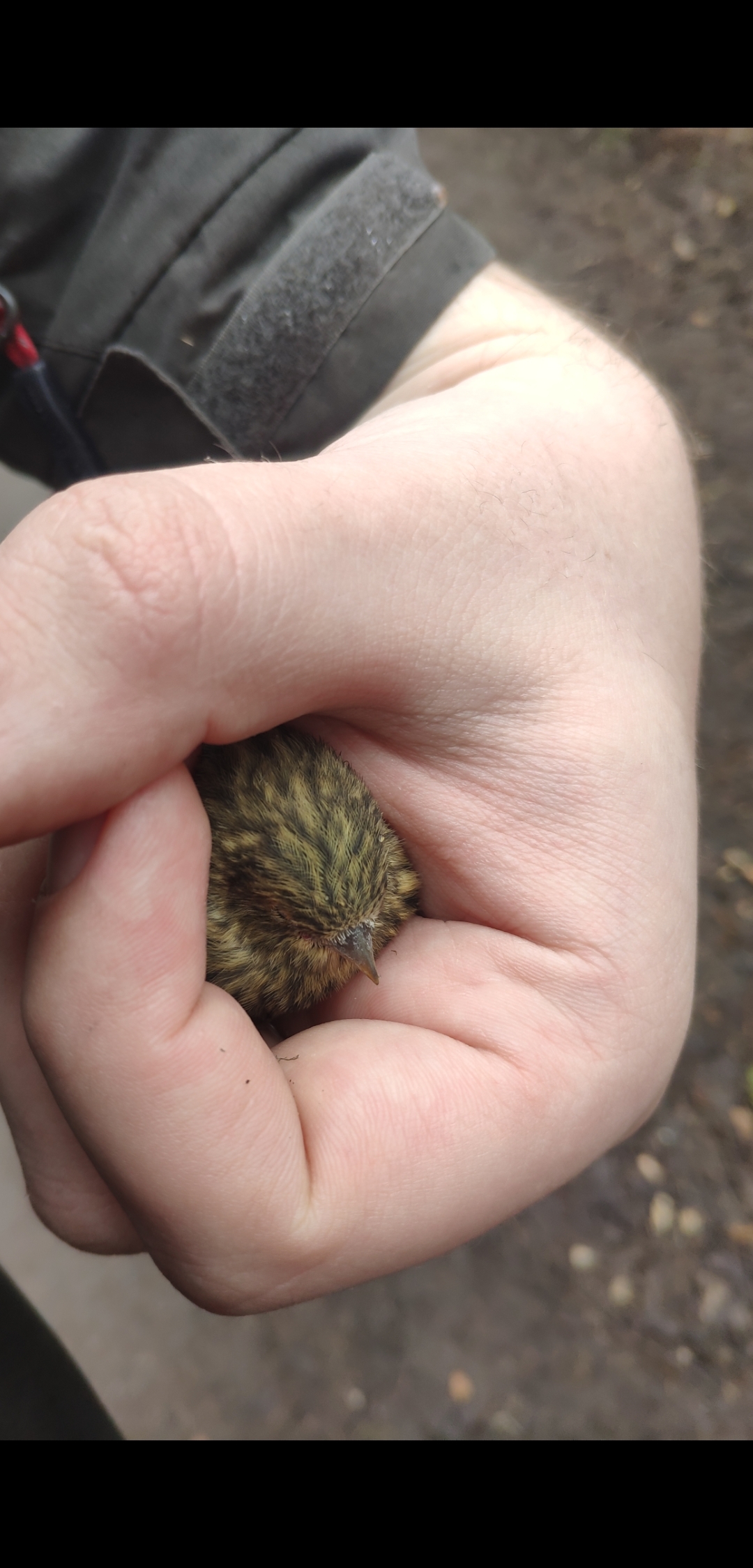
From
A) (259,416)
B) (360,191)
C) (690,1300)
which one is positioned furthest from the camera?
(690,1300)

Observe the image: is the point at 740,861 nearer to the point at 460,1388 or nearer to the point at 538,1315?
the point at 538,1315

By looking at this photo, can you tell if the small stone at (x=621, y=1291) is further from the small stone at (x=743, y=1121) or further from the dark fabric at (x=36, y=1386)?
the dark fabric at (x=36, y=1386)

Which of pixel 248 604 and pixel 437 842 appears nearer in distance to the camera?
pixel 248 604

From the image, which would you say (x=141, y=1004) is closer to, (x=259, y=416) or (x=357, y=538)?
(x=357, y=538)

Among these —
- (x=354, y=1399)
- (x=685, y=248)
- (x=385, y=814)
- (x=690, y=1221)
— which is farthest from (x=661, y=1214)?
(x=685, y=248)

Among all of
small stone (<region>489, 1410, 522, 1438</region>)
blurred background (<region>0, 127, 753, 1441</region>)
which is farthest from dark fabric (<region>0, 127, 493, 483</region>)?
small stone (<region>489, 1410, 522, 1438</region>)

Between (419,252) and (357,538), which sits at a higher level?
(419,252)

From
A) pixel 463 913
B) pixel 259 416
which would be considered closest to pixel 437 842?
pixel 463 913
